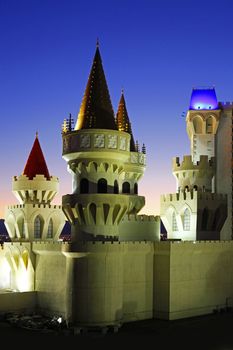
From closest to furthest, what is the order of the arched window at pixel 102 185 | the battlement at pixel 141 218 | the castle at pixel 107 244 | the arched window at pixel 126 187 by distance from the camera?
the castle at pixel 107 244 < the arched window at pixel 102 185 < the battlement at pixel 141 218 < the arched window at pixel 126 187

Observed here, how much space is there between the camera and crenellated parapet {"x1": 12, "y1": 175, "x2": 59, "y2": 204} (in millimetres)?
43906

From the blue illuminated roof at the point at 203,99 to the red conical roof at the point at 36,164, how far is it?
13151 mm

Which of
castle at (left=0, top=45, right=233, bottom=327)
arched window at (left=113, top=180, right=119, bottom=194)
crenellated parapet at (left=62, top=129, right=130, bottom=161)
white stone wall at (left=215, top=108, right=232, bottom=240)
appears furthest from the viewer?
white stone wall at (left=215, top=108, right=232, bottom=240)

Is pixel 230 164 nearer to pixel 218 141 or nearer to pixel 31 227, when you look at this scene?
pixel 218 141

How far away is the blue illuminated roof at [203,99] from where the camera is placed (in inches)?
1842

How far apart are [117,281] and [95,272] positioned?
153 cm

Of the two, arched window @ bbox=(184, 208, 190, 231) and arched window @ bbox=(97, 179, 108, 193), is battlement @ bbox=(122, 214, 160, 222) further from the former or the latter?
arched window @ bbox=(97, 179, 108, 193)

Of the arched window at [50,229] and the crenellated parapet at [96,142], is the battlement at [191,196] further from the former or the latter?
the arched window at [50,229]

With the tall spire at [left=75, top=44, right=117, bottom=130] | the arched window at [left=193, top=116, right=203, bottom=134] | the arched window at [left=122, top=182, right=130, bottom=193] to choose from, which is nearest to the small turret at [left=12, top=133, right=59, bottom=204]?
the arched window at [left=122, top=182, right=130, bottom=193]

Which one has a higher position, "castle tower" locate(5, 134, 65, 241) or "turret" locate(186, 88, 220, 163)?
"turret" locate(186, 88, 220, 163)

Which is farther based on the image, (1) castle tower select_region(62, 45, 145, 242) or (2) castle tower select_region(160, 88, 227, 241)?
(2) castle tower select_region(160, 88, 227, 241)

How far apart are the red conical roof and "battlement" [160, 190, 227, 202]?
965 cm

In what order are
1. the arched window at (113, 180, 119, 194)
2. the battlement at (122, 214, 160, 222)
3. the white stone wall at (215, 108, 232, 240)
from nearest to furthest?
the arched window at (113, 180, 119, 194) → the battlement at (122, 214, 160, 222) → the white stone wall at (215, 108, 232, 240)

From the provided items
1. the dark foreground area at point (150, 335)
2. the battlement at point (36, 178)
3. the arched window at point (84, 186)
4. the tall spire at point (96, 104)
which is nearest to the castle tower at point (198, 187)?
the battlement at point (36, 178)
